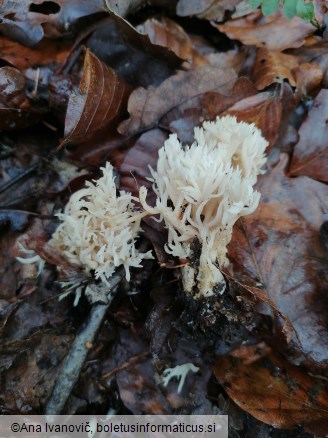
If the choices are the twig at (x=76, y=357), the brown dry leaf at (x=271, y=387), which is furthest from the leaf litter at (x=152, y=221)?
the twig at (x=76, y=357)

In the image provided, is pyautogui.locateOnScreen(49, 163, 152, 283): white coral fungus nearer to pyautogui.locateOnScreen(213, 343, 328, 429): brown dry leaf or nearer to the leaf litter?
the leaf litter

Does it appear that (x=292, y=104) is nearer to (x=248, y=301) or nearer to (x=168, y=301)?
(x=248, y=301)

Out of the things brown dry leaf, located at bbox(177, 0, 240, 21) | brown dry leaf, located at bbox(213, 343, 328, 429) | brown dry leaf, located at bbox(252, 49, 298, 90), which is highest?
brown dry leaf, located at bbox(177, 0, 240, 21)

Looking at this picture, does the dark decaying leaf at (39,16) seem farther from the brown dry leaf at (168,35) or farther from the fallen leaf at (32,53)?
the brown dry leaf at (168,35)

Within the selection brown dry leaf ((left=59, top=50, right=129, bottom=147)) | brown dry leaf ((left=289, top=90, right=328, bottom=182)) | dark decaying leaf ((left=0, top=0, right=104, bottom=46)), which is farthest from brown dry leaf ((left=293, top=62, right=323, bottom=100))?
dark decaying leaf ((left=0, top=0, right=104, bottom=46))

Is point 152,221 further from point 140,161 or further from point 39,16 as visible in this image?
point 39,16

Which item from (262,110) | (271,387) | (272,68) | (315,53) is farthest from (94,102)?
(271,387)

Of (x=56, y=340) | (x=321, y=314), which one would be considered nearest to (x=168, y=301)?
(x=56, y=340)
